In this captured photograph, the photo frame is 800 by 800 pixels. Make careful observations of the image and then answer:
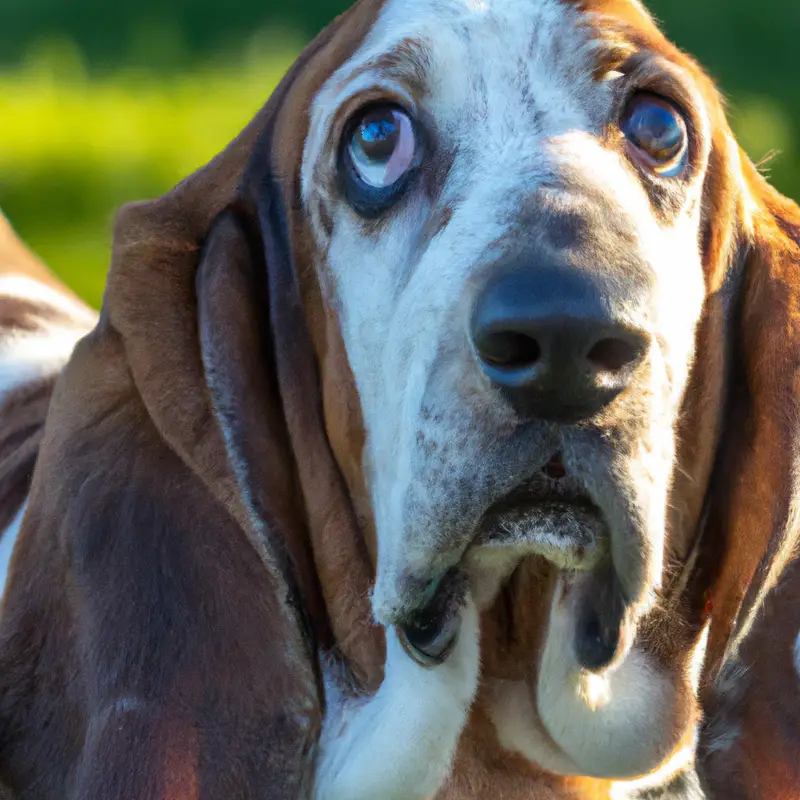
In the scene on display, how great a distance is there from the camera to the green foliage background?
8.26 metres

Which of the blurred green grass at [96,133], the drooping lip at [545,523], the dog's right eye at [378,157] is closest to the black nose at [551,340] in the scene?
the drooping lip at [545,523]

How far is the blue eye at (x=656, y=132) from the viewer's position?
2.42 metres

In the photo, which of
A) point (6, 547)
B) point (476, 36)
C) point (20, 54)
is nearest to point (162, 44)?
point (20, 54)

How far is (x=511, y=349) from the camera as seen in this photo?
2.04 metres

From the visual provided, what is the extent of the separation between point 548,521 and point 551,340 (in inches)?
11.5

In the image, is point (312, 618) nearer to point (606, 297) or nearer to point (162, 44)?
point (606, 297)

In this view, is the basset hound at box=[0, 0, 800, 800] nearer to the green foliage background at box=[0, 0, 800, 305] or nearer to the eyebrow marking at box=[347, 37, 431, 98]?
the eyebrow marking at box=[347, 37, 431, 98]

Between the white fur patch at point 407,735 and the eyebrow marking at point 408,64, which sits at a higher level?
the eyebrow marking at point 408,64

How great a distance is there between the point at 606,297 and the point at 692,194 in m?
0.51

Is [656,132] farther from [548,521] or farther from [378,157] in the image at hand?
[548,521]

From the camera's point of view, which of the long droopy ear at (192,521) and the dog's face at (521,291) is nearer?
the dog's face at (521,291)

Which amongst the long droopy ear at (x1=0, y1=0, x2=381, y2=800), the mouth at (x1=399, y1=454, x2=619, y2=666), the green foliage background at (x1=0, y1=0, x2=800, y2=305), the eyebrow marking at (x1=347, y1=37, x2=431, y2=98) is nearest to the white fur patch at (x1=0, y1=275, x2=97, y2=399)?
the long droopy ear at (x1=0, y1=0, x2=381, y2=800)

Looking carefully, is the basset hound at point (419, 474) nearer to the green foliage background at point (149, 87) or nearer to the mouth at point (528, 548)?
the mouth at point (528, 548)

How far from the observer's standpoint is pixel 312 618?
2580 mm
